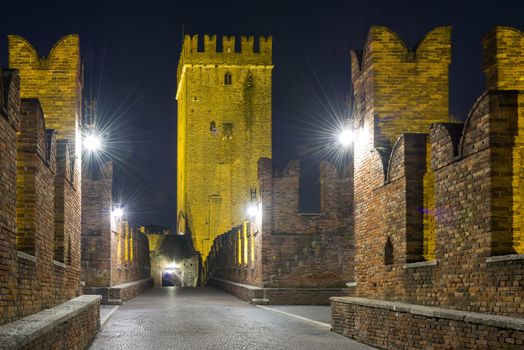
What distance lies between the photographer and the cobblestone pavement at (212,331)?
13.5m

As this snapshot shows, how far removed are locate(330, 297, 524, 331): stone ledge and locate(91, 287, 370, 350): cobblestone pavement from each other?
83 cm

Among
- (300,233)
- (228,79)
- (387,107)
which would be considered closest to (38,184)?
(387,107)

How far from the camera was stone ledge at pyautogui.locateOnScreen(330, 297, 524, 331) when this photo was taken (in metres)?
8.28

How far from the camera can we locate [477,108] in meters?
10.1

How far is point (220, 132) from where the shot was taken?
5862cm

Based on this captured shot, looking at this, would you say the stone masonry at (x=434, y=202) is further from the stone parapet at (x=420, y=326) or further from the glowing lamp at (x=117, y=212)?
the glowing lamp at (x=117, y=212)

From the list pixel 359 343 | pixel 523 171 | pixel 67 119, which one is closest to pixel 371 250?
pixel 359 343

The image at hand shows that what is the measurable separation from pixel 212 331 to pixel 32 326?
315 inches

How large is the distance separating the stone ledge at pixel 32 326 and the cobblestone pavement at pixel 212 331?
231 centimetres

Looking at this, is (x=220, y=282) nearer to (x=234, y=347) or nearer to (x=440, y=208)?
(x=234, y=347)

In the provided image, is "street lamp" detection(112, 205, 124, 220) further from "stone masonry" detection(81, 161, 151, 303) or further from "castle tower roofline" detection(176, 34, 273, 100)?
"castle tower roofline" detection(176, 34, 273, 100)

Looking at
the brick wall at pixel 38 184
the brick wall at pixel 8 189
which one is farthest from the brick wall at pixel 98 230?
the brick wall at pixel 8 189

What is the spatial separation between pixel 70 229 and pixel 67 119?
2345mm

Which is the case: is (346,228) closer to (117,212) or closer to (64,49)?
(117,212)
